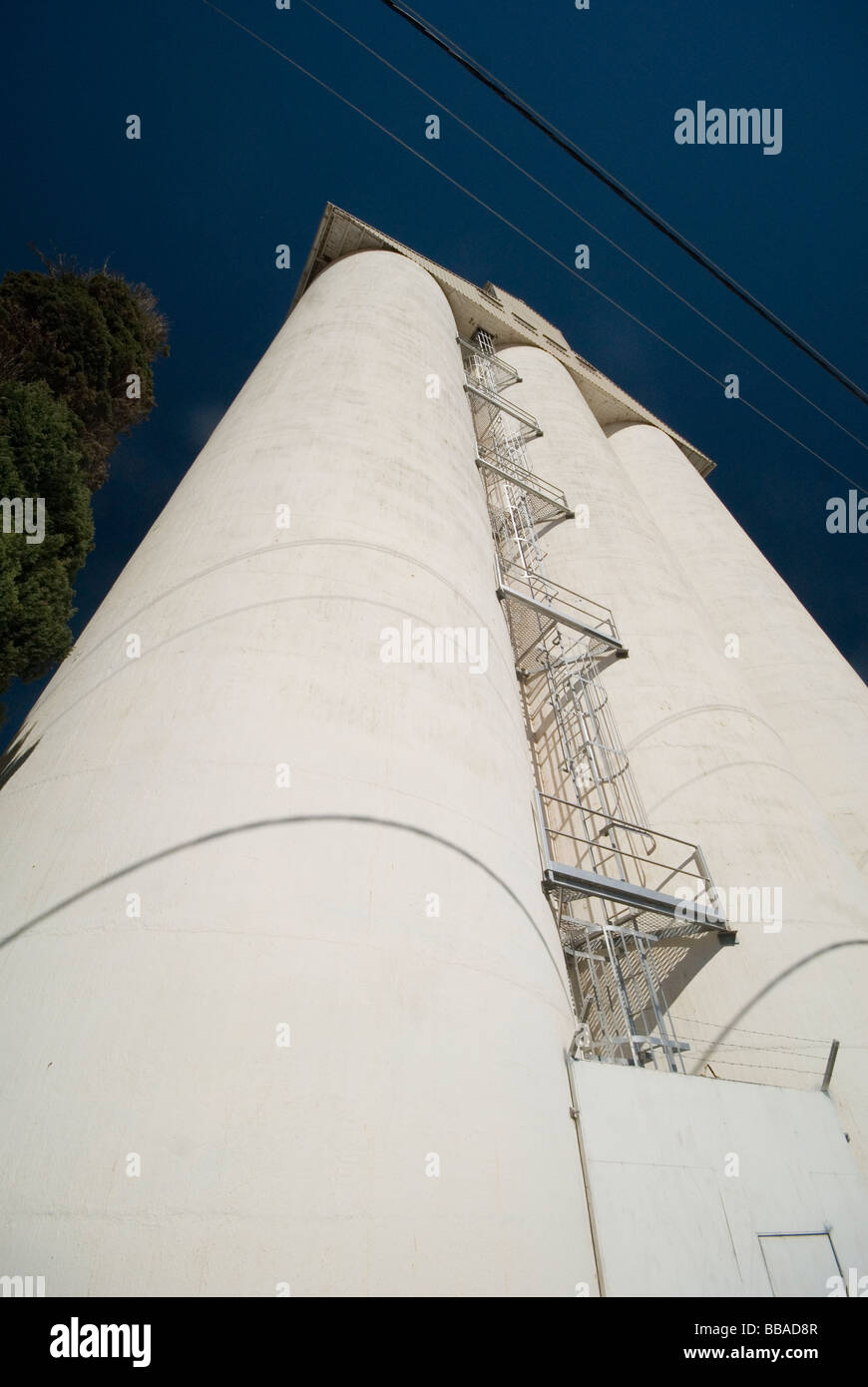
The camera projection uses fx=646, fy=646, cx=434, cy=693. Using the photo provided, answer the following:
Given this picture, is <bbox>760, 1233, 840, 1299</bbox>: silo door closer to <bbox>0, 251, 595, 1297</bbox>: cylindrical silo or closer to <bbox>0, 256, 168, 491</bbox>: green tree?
<bbox>0, 251, 595, 1297</bbox>: cylindrical silo

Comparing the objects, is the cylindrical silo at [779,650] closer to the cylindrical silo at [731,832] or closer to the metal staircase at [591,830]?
the cylindrical silo at [731,832]

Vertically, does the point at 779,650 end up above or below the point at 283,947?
above

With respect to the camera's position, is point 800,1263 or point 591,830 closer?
point 800,1263

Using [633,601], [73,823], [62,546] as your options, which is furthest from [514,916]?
Answer: [633,601]

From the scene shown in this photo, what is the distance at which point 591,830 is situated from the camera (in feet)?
34.9

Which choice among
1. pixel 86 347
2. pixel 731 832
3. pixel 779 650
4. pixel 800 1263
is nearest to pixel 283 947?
pixel 800 1263

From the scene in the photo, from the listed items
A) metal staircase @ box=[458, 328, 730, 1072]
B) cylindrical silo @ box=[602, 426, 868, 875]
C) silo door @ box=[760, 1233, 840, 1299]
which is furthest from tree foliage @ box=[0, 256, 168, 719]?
cylindrical silo @ box=[602, 426, 868, 875]

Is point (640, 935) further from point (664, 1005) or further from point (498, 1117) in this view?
point (498, 1117)

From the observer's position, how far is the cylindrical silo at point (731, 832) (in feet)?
27.8

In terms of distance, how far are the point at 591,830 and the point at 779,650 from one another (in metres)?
9.67

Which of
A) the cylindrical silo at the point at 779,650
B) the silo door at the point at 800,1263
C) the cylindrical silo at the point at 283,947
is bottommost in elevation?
the silo door at the point at 800,1263

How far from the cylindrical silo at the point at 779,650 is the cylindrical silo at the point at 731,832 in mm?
2138

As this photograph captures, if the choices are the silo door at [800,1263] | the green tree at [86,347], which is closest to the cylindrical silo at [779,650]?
the silo door at [800,1263]

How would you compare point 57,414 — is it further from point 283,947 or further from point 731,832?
point 731,832
